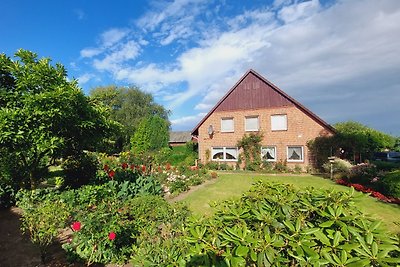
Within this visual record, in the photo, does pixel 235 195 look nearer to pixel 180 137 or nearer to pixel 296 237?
pixel 296 237

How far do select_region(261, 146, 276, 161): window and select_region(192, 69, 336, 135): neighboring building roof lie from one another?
12.6ft

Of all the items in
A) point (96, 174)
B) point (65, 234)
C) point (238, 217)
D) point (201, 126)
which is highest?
point (201, 126)

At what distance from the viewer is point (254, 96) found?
73.3 feet

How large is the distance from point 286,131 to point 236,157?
5235 millimetres

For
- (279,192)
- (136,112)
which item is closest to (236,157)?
(279,192)

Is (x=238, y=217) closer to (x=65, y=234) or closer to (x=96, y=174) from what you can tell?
(x=65, y=234)

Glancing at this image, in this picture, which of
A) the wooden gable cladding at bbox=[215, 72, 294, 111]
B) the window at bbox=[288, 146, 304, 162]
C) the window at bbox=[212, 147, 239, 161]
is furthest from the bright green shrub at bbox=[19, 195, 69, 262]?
the wooden gable cladding at bbox=[215, 72, 294, 111]

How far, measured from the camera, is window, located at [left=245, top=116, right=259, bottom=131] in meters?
22.3

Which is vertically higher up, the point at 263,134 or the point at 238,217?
the point at 263,134

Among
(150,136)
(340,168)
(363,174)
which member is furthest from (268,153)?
(150,136)

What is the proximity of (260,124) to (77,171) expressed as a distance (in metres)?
15.9

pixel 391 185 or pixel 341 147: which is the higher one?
pixel 341 147

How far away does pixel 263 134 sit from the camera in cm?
2184

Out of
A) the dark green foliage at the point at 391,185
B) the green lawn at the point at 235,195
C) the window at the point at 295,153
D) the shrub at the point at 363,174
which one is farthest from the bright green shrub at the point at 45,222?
the window at the point at 295,153
